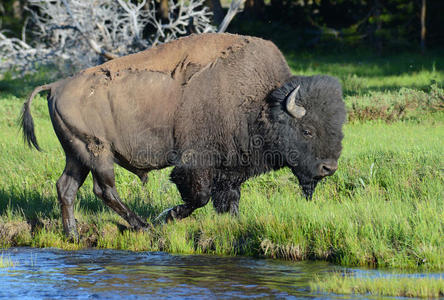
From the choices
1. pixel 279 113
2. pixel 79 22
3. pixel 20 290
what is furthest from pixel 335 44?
pixel 20 290

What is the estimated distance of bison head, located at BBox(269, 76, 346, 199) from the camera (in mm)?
7410

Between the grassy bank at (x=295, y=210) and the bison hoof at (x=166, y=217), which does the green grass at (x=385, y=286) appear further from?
the bison hoof at (x=166, y=217)

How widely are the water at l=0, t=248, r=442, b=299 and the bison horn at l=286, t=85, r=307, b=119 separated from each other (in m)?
1.63

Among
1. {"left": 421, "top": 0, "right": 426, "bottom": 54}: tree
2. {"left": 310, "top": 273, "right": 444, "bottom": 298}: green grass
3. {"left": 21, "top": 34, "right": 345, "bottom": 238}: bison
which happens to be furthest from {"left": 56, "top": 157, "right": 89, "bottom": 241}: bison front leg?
{"left": 421, "top": 0, "right": 426, "bottom": 54}: tree

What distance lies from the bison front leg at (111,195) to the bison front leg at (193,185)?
419mm

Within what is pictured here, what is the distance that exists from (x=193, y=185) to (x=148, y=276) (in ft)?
5.25

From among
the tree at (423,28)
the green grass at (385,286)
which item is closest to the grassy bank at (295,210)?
the green grass at (385,286)

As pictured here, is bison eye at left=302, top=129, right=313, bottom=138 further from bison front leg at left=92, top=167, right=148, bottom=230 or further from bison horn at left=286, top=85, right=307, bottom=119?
bison front leg at left=92, top=167, right=148, bottom=230

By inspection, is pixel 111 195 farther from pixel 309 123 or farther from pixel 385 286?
pixel 385 286

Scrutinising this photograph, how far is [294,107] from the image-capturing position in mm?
7422

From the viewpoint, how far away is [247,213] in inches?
299

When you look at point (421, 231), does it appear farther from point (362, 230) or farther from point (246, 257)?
point (246, 257)

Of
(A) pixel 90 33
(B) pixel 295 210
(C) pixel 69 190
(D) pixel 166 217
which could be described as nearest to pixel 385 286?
(B) pixel 295 210

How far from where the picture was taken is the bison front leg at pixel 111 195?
302 inches
